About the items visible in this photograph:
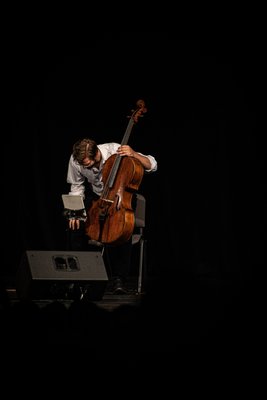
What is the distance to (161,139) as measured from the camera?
5516 mm

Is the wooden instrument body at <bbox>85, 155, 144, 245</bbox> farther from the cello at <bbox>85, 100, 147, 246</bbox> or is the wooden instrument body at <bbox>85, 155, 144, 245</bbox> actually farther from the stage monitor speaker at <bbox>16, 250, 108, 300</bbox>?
the stage monitor speaker at <bbox>16, 250, 108, 300</bbox>

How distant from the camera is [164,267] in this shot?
217 inches

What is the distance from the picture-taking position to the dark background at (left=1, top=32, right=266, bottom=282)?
17.7ft

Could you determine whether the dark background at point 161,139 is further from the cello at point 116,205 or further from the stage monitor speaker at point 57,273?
the stage monitor speaker at point 57,273

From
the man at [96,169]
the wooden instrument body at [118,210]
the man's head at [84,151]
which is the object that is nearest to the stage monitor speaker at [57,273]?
the wooden instrument body at [118,210]

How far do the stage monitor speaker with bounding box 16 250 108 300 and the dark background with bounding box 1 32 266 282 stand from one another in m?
1.78

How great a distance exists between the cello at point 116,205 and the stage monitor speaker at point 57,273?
0.30 meters

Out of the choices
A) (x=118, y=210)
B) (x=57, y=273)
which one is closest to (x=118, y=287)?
(x=118, y=210)

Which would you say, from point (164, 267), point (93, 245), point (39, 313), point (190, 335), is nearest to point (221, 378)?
point (190, 335)

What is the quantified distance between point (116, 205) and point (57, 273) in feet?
2.31

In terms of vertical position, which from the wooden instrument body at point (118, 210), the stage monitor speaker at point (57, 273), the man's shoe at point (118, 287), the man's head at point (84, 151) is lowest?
the man's shoe at point (118, 287)

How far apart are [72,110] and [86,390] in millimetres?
4440

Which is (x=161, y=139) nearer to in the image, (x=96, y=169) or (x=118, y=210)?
(x=96, y=169)

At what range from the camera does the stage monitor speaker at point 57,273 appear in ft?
11.3
